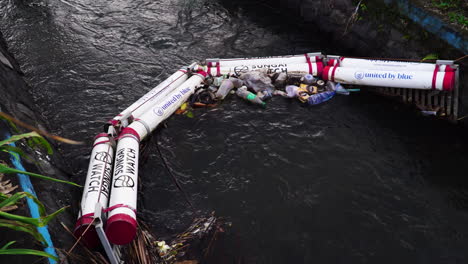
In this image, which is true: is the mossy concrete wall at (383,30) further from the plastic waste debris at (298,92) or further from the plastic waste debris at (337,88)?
the plastic waste debris at (298,92)

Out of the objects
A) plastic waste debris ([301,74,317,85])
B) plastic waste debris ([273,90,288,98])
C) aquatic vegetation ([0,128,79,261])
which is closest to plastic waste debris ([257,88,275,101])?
plastic waste debris ([273,90,288,98])

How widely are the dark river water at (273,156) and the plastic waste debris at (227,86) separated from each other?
0.81 feet

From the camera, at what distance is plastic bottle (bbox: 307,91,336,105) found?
8445mm

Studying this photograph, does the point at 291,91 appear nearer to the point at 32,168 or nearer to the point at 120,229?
the point at 120,229

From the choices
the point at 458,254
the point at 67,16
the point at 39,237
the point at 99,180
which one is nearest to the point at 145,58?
the point at 67,16

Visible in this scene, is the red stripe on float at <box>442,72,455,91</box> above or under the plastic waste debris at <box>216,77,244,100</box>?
above

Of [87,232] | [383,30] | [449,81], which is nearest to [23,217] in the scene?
[87,232]

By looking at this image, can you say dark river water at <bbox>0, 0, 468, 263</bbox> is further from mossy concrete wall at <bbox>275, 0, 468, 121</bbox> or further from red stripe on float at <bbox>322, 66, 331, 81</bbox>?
red stripe on float at <bbox>322, 66, 331, 81</bbox>

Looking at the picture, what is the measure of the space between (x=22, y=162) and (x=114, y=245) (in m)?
1.78

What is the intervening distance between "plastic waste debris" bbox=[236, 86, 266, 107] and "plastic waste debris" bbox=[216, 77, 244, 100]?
7.7 inches

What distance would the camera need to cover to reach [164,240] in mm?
5793

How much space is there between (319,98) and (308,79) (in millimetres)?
633

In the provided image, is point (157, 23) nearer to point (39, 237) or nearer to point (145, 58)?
point (145, 58)

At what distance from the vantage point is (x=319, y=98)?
27.9 ft
